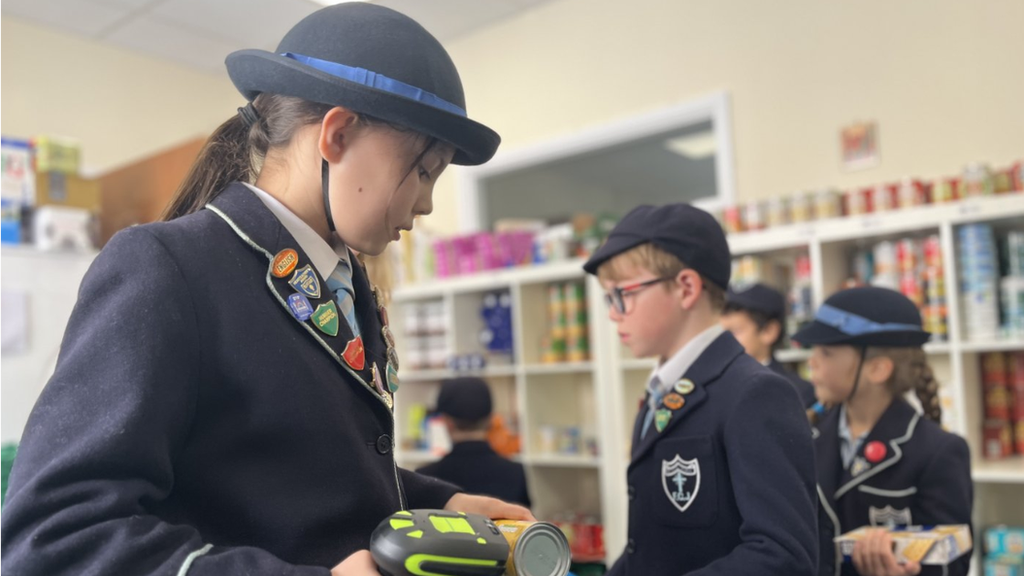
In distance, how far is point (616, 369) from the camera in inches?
160

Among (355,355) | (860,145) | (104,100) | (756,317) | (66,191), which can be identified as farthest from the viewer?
(104,100)

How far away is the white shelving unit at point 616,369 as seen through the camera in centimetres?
315

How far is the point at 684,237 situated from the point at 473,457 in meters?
1.72

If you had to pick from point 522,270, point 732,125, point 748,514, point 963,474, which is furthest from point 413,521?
point 732,125

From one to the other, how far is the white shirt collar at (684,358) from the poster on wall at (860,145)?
246cm

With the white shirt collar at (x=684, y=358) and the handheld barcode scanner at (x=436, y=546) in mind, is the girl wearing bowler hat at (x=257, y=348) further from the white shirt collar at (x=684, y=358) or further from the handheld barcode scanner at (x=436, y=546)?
the white shirt collar at (x=684, y=358)

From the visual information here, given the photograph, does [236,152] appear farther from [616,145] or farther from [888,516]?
[616,145]

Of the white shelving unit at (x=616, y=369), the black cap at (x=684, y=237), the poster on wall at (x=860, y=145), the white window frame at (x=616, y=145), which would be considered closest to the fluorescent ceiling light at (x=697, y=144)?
the white window frame at (x=616, y=145)

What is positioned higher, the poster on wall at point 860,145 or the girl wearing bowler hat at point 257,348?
the poster on wall at point 860,145

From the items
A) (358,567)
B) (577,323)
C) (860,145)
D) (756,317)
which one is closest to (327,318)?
(358,567)

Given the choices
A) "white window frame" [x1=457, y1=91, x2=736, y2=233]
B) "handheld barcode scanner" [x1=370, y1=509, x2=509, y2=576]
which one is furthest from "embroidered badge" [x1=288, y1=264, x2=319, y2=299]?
"white window frame" [x1=457, y1=91, x2=736, y2=233]

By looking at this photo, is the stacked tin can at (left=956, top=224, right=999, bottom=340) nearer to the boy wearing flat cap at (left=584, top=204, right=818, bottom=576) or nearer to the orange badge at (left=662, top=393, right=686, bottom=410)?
the boy wearing flat cap at (left=584, top=204, right=818, bottom=576)

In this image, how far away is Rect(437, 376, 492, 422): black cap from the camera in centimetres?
336

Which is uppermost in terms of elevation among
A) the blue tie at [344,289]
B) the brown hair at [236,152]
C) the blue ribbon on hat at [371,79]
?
the blue ribbon on hat at [371,79]
